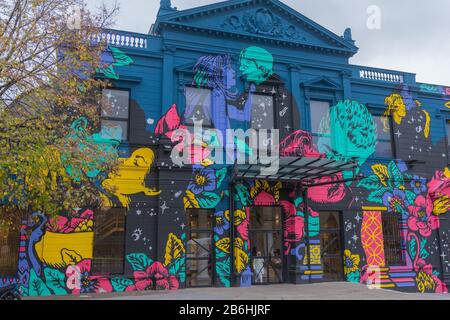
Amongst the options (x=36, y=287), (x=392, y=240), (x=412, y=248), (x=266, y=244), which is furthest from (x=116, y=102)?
(x=412, y=248)

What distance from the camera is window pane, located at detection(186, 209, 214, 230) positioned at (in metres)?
14.6

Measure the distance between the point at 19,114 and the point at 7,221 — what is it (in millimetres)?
3663

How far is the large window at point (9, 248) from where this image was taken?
12.6m

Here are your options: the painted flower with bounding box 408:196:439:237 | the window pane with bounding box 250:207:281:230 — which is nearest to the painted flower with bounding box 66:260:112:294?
the window pane with bounding box 250:207:281:230

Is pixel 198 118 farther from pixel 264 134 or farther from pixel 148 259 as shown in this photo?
pixel 148 259

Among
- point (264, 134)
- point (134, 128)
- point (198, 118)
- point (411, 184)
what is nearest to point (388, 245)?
point (411, 184)

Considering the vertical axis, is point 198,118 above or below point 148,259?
above

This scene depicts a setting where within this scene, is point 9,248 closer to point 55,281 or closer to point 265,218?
point 55,281

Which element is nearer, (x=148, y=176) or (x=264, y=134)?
(x=148, y=176)

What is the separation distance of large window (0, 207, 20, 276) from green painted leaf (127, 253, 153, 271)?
3435mm

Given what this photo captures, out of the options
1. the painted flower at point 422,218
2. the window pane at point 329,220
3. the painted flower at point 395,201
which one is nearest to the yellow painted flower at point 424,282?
the painted flower at point 422,218

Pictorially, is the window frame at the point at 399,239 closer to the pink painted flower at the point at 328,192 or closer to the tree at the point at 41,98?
the pink painted flower at the point at 328,192

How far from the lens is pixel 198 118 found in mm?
15281

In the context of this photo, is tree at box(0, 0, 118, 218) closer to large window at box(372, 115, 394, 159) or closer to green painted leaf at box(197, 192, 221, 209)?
green painted leaf at box(197, 192, 221, 209)
